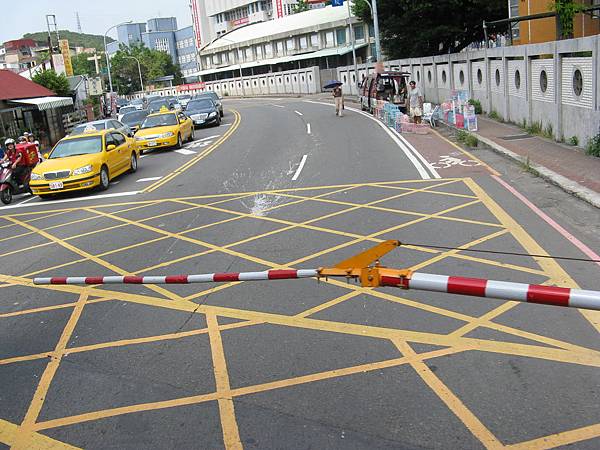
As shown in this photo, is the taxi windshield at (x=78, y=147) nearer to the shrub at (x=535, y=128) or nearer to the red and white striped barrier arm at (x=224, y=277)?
the red and white striped barrier arm at (x=224, y=277)

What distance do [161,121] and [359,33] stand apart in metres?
55.7

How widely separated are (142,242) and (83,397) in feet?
17.8

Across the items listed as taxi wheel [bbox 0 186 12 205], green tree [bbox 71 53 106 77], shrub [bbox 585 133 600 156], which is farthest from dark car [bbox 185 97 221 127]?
green tree [bbox 71 53 106 77]

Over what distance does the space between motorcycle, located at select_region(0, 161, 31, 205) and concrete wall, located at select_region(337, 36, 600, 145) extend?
14.3 meters

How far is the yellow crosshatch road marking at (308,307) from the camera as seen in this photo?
16.1 ft

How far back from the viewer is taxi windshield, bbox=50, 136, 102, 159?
17609 mm

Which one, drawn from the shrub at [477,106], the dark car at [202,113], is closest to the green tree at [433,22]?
the shrub at [477,106]

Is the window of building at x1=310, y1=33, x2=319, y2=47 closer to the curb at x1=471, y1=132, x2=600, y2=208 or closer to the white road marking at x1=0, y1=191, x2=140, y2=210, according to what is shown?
the curb at x1=471, y1=132, x2=600, y2=208

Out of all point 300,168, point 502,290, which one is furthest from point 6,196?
point 502,290

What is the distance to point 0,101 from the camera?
31.0 m

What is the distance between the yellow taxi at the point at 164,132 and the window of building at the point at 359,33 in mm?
53574

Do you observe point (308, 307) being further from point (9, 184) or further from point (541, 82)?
point (541, 82)

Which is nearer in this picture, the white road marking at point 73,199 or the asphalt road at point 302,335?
the asphalt road at point 302,335

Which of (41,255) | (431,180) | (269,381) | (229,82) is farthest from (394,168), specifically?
(229,82)
